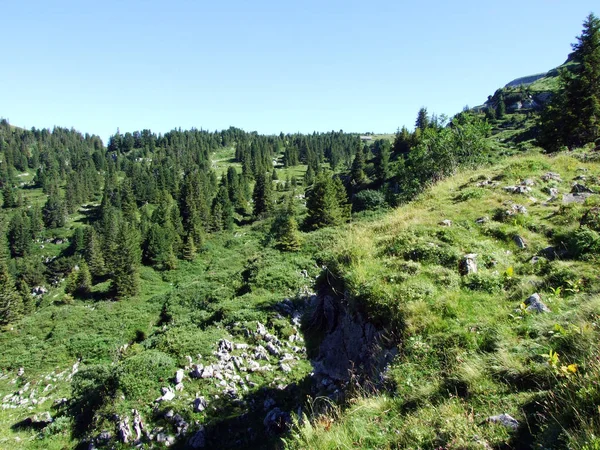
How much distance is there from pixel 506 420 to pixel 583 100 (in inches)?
1684

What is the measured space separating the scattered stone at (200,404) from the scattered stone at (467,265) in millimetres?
13974

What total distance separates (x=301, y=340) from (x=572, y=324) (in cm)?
1900

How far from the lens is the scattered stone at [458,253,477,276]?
8449 mm

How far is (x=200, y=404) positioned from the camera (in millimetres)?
16656

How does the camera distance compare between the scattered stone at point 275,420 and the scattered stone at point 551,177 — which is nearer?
the scattered stone at point 275,420

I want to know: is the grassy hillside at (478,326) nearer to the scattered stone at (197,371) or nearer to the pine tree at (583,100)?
the scattered stone at (197,371)

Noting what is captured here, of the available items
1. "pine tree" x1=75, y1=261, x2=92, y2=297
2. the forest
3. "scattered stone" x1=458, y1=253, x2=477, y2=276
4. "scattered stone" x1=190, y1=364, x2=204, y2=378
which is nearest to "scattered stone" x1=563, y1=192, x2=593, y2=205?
the forest

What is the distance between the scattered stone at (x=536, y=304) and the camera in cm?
631

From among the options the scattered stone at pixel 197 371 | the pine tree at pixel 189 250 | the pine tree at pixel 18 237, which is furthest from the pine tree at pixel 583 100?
the pine tree at pixel 18 237

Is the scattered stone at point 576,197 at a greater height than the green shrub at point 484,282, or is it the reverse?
the scattered stone at point 576,197

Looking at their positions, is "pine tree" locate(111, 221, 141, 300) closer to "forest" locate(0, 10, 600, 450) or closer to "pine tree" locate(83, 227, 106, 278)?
"forest" locate(0, 10, 600, 450)

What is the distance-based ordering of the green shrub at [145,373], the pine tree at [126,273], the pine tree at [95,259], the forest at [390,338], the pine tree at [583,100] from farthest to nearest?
the pine tree at [95,259]
the pine tree at [126,273]
the pine tree at [583,100]
the green shrub at [145,373]
the forest at [390,338]

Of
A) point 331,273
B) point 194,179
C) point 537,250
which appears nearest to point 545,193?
point 537,250

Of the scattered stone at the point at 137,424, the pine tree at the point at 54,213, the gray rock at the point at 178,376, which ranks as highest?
the gray rock at the point at 178,376
